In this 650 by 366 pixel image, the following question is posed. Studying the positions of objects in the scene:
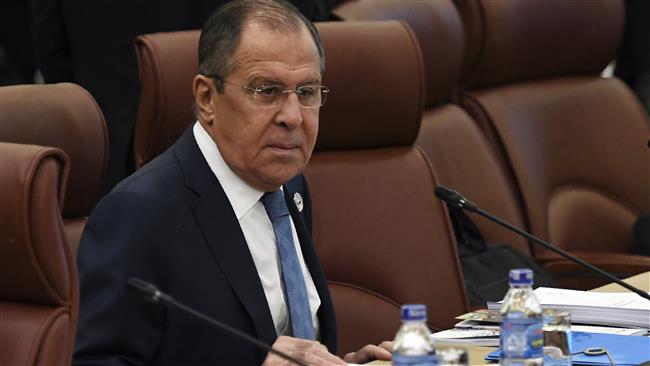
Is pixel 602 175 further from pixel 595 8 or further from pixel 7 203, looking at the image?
pixel 7 203

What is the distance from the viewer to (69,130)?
2.23 meters

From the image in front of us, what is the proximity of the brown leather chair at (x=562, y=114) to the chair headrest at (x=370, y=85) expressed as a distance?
874 mm

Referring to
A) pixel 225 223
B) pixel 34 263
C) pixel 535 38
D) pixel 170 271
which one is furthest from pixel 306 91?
pixel 535 38

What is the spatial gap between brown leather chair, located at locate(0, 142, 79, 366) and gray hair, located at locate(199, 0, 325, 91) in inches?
21.1

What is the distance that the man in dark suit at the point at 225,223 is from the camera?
2.03 metres

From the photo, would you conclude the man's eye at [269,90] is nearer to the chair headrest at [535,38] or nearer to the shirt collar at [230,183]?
the shirt collar at [230,183]

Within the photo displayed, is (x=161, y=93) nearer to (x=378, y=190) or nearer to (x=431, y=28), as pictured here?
(x=378, y=190)

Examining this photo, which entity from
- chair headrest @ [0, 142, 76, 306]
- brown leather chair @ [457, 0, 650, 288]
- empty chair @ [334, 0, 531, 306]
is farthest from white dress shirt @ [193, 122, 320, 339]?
brown leather chair @ [457, 0, 650, 288]

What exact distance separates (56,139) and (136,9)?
123 centimetres

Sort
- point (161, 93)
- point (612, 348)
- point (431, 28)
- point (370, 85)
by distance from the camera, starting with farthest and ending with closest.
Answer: point (431, 28) → point (370, 85) → point (161, 93) → point (612, 348)

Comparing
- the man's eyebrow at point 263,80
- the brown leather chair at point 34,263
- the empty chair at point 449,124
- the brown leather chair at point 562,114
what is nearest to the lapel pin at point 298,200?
the man's eyebrow at point 263,80

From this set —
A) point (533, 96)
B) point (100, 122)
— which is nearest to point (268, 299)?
point (100, 122)

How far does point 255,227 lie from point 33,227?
24.3 inches

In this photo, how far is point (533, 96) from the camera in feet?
13.4
